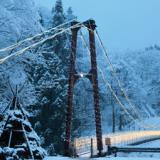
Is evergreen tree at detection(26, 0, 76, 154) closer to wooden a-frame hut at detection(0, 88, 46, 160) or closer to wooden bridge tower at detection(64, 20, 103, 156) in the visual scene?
wooden bridge tower at detection(64, 20, 103, 156)

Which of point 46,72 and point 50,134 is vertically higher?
point 46,72

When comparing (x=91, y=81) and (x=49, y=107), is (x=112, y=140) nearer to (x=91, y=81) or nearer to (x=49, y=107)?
(x=49, y=107)

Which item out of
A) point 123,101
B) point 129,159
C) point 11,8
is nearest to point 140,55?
point 123,101

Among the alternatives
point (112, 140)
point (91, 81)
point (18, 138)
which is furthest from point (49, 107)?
point (18, 138)

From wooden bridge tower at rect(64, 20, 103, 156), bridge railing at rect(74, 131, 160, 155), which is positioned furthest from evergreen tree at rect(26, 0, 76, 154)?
wooden bridge tower at rect(64, 20, 103, 156)

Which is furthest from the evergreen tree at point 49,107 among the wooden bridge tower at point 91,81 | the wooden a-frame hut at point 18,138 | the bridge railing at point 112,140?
the wooden a-frame hut at point 18,138

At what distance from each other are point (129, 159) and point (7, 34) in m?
11.0

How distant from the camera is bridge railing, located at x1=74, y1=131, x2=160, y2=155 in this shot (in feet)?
71.9

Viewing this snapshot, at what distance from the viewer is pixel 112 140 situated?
30656mm

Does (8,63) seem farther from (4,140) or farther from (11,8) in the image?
(4,140)

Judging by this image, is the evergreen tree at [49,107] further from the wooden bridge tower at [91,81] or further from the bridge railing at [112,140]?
the wooden bridge tower at [91,81]

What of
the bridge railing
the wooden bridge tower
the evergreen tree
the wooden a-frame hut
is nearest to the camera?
the wooden a-frame hut

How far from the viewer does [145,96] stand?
3622 inches

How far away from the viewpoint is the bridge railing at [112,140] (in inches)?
863
